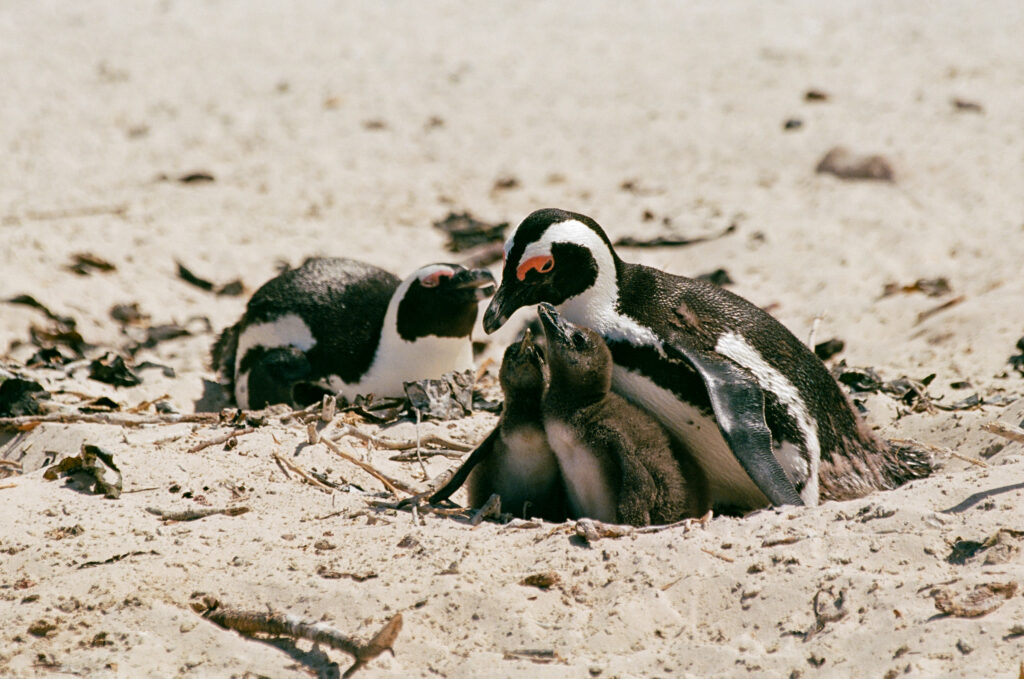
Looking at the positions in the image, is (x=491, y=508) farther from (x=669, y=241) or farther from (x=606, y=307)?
(x=669, y=241)

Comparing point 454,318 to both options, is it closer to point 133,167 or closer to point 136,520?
point 136,520

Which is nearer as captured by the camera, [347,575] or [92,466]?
[347,575]

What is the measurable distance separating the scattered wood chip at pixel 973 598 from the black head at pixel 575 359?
1272 millimetres

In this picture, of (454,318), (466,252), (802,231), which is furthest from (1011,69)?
(454,318)

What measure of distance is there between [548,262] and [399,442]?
104 cm

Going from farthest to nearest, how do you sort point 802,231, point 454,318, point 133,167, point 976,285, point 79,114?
point 79,114 < point 133,167 < point 802,231 < point 976,285 < point 454,318

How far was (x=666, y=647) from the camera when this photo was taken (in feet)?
8.84

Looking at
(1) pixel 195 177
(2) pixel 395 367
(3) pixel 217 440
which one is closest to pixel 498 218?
(1) pixel 195 177

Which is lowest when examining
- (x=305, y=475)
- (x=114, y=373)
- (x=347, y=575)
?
(x=114, y=373)

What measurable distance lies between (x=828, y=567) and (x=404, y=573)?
105 centimetres

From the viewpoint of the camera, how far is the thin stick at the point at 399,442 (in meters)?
4.51

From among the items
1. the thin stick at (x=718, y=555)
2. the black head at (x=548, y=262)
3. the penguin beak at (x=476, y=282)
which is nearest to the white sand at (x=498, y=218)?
the thin stick at (x=718, y=555)

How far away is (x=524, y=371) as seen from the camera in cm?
373

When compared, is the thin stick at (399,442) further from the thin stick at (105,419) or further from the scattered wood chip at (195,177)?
the scattered wood chip at (195,177)
